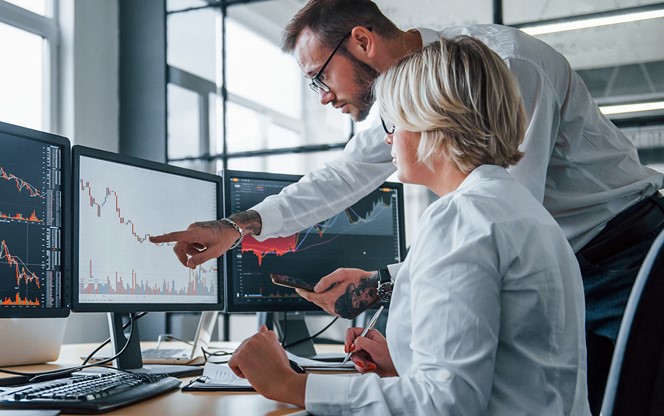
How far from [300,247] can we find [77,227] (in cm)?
77

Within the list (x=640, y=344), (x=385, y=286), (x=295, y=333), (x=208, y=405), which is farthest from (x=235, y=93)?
(x=640, y=344)

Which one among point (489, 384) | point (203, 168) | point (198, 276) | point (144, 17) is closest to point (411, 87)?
point (489, 384)

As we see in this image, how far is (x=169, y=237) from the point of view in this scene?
5.56ft

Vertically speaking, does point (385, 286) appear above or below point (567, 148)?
below

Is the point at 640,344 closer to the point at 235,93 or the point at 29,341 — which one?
the point at 29,341

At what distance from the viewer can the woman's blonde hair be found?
46.0 inches

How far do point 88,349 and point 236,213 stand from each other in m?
0.74

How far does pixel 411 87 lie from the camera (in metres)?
1.19

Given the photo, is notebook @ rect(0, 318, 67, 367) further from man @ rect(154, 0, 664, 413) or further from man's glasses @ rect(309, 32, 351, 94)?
man's glasses @ rect(309, 32, 351, 94)

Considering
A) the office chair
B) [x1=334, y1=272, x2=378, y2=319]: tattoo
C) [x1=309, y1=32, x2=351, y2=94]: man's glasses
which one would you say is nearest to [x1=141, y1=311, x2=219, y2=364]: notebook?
[x1=334, y1=272, x2=378, y2=319]: tattoo

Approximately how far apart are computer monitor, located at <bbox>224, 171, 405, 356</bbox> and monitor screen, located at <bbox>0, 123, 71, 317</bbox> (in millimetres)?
604

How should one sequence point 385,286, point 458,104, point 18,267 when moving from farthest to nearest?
point 385,286 → point 18,267 → point 458,104

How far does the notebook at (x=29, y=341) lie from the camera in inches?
73.5

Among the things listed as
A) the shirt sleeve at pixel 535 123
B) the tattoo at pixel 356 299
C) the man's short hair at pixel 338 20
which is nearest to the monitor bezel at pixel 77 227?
the tattoo at pixel 356 299
